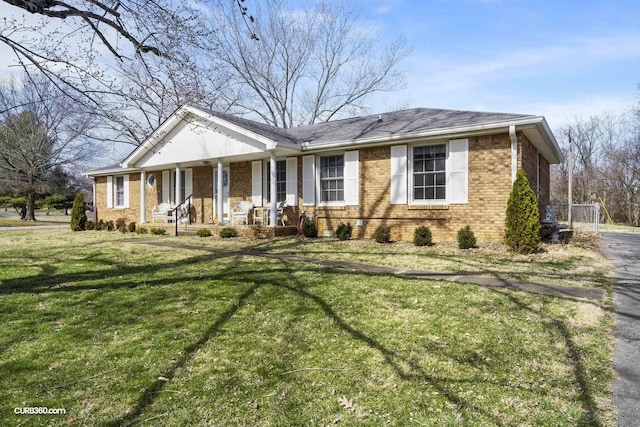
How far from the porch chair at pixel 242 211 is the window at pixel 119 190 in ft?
30.6

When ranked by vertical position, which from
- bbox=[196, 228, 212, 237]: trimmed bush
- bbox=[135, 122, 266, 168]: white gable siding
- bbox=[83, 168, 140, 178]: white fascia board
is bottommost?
bbox=[196, 228, 212, 237]: trimmed bush

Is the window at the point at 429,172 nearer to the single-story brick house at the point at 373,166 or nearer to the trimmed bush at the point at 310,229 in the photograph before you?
the single-story brick house at the point at 373,166

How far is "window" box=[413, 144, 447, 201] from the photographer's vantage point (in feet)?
36.2

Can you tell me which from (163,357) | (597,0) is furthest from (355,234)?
(163,357)

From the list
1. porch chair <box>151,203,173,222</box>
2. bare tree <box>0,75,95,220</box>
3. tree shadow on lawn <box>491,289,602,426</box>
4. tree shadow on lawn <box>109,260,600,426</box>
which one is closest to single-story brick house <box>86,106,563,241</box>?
porch chair <box>151,203,173,222</box>

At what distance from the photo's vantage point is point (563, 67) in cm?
1644

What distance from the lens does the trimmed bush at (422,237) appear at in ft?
34.1

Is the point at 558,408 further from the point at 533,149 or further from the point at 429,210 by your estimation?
the point at 533,149

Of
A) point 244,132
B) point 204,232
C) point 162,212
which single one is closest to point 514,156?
point 244,132

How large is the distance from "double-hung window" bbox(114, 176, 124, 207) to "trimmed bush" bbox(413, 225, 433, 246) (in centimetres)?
1648

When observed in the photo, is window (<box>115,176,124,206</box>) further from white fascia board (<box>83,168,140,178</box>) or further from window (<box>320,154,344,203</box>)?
window (<box>320,154,344,203</box>)

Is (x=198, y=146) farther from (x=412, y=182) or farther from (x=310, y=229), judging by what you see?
(x=412, y=182)

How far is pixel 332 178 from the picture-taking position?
1295 cm

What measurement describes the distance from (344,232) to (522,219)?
4.97 meters
